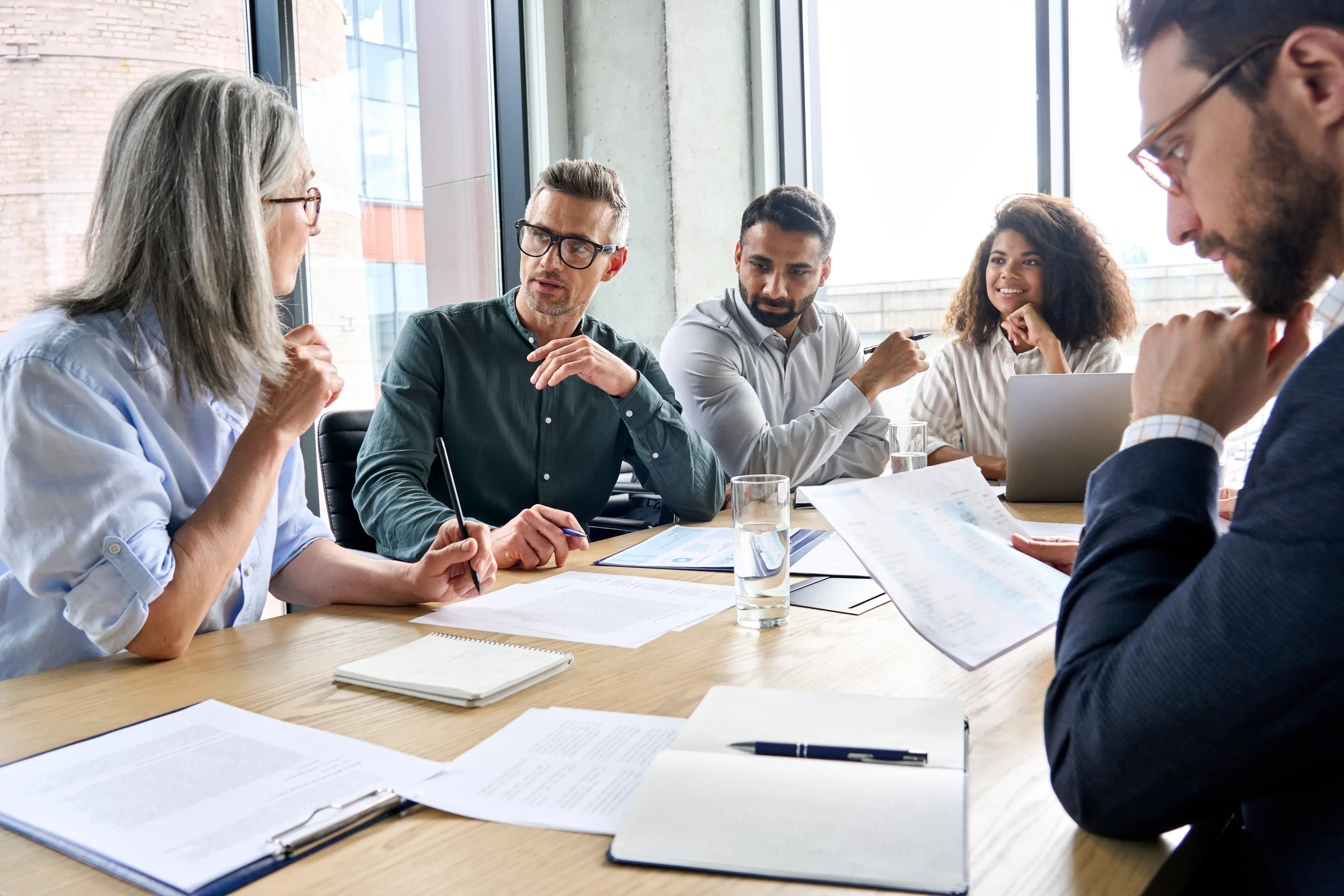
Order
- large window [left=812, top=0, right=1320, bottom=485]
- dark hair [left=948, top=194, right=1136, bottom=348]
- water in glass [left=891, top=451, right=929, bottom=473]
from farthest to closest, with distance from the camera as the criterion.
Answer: large window [left=812, top=0, right=1320, bottom=485] → dark hair [left=948, top=194, right=1136, bottom=348] → water in glass [left=891, top=451, right=929, bottom=473]

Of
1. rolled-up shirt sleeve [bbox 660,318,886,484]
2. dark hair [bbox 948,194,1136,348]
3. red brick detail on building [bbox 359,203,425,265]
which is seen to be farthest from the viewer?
red brick detail on building [bbox 359,203,425,265]

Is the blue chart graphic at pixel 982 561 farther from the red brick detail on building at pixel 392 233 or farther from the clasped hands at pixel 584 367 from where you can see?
the red brick detail on building at pixel 392 233

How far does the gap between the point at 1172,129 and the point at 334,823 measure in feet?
2.89

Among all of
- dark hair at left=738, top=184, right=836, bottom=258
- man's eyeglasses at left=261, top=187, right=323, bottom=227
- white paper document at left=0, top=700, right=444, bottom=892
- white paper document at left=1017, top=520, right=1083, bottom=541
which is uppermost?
dark hair at left=738, top=184, right=836, bottom=258

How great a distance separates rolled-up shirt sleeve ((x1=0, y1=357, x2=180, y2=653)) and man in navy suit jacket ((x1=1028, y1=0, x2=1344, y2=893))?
93 centimetres

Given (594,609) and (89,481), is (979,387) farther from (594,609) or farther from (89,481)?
(89,481)

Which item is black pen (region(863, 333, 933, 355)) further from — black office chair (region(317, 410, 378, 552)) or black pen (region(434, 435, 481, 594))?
black pen (region(434, 435, 481, 594))

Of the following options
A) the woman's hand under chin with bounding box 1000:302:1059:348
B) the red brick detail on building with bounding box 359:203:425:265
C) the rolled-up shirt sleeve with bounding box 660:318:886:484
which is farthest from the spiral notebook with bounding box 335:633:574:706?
the red brick detail on building with bounding box 359:203:425:265

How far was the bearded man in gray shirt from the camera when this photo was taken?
2.43 metres

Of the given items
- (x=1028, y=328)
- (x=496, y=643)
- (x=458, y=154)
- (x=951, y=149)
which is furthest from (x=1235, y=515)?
(x=458, y=154)

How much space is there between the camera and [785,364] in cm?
283

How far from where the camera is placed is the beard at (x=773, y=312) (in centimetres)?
275

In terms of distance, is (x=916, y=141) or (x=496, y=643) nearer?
(x=496, y=643)

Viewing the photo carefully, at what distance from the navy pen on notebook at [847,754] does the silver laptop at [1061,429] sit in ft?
3.93
